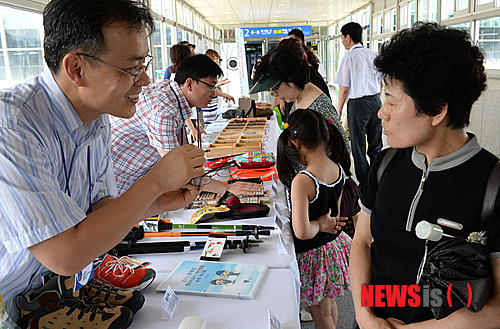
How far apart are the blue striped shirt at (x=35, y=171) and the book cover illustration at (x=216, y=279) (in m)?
0.42

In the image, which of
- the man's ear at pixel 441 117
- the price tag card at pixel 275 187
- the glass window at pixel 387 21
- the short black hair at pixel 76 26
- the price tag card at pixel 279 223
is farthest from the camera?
the glass window at pixel 387 21

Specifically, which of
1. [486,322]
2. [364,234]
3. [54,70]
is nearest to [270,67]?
[364,234]

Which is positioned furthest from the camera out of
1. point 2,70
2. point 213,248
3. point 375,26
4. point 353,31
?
point 375,26

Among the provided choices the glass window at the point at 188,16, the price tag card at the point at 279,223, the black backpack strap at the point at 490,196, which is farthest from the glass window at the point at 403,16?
the black backpack strap at the point at 490,196

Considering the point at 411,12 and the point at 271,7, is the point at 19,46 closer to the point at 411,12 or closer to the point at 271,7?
the point at 411,12

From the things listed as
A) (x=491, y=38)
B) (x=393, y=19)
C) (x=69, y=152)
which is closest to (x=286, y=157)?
(x=69, y=152)

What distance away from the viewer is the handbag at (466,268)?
40.1 inches

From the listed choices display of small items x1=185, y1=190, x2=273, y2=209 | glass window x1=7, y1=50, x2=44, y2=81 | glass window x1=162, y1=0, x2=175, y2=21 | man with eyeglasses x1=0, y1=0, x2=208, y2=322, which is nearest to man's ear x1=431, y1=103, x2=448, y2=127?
man with eyeglasses x1=0, y1=0, x2=208, y2=322

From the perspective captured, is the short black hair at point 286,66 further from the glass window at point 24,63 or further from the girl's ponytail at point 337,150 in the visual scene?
the glass window at point 24,63

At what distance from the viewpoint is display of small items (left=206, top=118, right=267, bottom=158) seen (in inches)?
121

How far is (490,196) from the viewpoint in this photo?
1.04 m

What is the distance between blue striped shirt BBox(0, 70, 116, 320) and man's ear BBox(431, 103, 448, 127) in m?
0.96

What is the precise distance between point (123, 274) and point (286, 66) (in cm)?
178

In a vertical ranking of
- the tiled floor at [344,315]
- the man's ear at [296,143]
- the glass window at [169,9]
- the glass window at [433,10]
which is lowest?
the tiled floor at [344,315]
